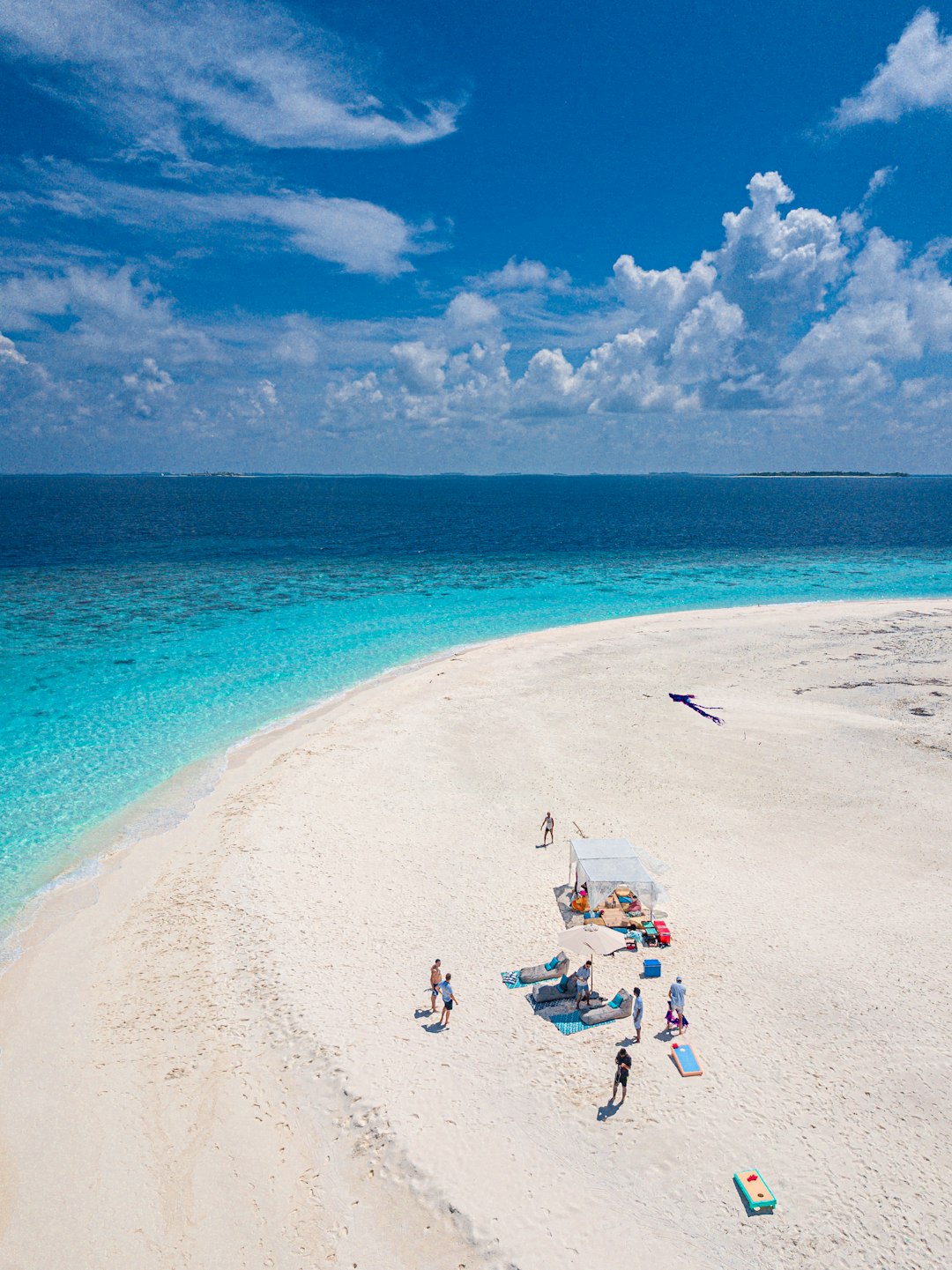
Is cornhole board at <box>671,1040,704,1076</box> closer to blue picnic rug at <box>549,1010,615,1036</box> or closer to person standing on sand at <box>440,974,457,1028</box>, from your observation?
blue picnic rug at <box>549,1010,615,1036</box>

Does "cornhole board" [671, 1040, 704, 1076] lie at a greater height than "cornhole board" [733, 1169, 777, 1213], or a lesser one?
greater

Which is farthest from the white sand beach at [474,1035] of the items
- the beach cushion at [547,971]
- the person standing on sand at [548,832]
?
the person standing on sand at [548,832]

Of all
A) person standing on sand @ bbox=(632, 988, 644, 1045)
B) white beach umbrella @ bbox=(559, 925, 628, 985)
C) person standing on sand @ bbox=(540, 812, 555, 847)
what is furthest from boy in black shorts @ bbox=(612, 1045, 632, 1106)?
person standing on sand @ bbox=(540, 812, 555, 847)

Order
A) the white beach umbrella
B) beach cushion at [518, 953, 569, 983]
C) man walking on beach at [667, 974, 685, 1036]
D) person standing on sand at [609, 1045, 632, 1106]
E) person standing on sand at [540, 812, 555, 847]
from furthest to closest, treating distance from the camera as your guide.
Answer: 1. person standing on sand at [540, 812, 555, 847]
2. beach cushion at [518, 953, 569, 983]
3. the white beach umbrella
4. man walking on beach at [667, 974, 685, 1036]
5. person standing on sand at [609, 1045, 632, 1106]

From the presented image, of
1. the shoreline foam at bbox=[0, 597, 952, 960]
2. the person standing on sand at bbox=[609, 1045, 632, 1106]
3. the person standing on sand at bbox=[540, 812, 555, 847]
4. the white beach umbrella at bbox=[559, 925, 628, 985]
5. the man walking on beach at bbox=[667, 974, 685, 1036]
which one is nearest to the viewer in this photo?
the person standing on sand at bbox=[609, 1045, 632, 1106]

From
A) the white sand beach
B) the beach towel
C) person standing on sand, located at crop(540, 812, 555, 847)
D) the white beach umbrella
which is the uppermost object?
the beach towel

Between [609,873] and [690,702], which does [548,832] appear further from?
[690,702]
